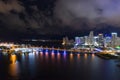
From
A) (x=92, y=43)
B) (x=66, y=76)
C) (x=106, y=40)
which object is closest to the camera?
(x=66, y=76)

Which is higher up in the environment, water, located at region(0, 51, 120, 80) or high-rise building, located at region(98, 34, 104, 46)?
high-rise building, located at region(98, 34, 104, 46)

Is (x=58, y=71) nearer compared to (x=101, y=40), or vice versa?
(x=58, y=71)

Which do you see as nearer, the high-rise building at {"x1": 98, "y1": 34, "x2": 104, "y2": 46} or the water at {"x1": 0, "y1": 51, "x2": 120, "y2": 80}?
the water at {"x1": 0, "y1": 51, "x2": 120, "y2": 80}

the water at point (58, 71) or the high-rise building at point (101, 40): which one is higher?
the high-rise building at point (101, 40)

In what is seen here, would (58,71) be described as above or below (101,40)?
below

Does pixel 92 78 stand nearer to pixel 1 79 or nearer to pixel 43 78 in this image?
pixel 43 78

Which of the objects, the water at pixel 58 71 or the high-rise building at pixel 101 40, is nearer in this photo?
the water at pixel 58 71

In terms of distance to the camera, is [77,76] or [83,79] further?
[77,76]

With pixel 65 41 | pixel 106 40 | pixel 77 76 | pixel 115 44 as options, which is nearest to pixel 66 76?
pixel 77 76

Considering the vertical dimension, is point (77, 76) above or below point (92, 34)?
below

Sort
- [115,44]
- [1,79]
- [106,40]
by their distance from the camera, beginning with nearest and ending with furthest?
[1,79], [115,44], [106,40]
